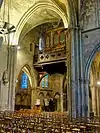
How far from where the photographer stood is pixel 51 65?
23.6 meters

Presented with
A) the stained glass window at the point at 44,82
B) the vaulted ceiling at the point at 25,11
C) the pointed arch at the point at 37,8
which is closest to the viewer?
the pointed arch at the point at 37,8

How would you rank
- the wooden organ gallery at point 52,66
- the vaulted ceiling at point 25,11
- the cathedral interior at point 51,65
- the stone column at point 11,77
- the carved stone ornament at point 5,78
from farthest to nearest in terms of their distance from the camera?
the wooden organ gallery at point 52,66 < the vaulted ceiling at point 25,11 < the stone column at point 11,77 < the carved stone ornament at point 5,78 < the cathedral interior at point 51,65

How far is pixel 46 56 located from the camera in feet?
78.5

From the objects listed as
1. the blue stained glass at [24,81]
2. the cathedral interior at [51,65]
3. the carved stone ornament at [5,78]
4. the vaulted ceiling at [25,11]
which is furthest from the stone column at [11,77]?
the blue stained glass at [24,81]

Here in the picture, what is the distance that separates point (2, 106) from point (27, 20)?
8.75 metres

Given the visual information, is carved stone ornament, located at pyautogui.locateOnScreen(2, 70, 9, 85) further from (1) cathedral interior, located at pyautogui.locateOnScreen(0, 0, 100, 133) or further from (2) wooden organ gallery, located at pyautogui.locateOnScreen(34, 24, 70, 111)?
(2) wooden organ gallery, located at pyautogui.locateOnScreen(34, 24, 70, 111)

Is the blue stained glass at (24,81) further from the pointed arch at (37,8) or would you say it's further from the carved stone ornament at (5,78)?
the carved stone ornament at (5,78)

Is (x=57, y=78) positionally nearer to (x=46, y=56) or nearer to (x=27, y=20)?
(x=46, y=56)

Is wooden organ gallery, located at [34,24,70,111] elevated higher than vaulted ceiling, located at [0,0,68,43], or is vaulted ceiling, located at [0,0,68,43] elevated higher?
vaulted ceiling, located at [0,0,68,43]

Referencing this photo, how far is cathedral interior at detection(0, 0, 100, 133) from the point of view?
32.1 ft

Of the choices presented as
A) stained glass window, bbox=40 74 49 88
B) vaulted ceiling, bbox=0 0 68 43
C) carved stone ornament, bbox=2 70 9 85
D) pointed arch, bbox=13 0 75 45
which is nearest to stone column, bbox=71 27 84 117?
pointed arch, bbox=13 0 75 45

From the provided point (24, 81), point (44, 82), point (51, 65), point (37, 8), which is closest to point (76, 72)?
point (51, 65)

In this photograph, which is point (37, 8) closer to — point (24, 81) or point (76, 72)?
point (76, 72)

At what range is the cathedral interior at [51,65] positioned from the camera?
9773mm
